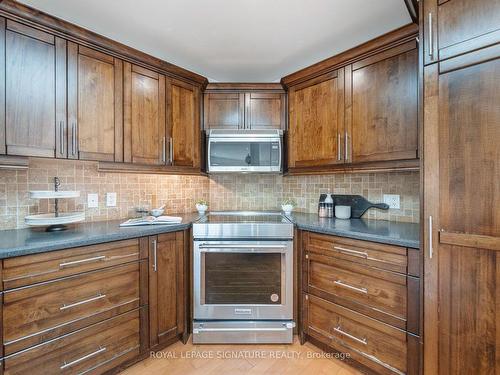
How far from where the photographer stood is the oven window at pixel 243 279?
189 centimetres

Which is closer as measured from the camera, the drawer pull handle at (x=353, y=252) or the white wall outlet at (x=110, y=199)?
the drawer pull handle at (x=353, y=252)

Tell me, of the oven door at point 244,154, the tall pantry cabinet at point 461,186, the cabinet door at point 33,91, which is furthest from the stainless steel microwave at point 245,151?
the tall pantry cabinet at point 461,186

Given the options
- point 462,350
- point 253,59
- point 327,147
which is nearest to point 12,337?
point 462,350

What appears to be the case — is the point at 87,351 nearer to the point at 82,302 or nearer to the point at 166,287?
the point at 82,302

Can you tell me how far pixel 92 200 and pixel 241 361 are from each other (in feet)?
5.40

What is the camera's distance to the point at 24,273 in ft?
3.86

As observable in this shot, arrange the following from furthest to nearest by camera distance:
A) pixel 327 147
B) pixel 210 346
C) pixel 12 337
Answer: pixel 327 147
pixel 210 346
pixel 12 337

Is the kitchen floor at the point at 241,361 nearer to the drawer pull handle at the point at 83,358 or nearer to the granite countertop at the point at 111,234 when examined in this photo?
the drawer pull handle at the point at 83,358

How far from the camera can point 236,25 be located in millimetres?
1685

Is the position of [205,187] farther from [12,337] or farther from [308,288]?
[12,337]

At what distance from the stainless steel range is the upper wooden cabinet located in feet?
3.32

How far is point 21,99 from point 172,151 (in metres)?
0.97

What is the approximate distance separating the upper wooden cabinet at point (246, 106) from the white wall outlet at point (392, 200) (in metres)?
1.10

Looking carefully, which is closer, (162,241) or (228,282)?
(162,241)
